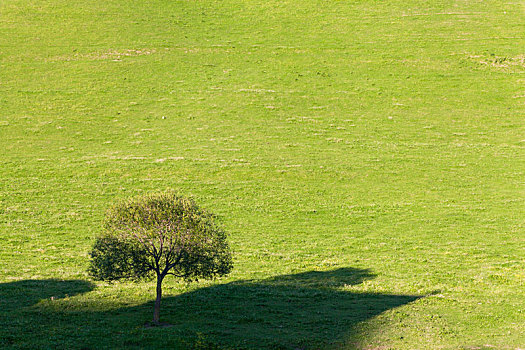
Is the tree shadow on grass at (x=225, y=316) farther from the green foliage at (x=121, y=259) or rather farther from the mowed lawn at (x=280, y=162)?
the green foliage at (x=121, y=259)

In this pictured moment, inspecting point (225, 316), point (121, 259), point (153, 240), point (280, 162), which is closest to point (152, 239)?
point (153, 240)

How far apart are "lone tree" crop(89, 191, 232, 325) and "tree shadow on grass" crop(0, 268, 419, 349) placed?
2.63 metres

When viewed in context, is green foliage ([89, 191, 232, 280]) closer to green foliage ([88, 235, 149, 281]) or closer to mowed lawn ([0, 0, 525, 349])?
green foliage ([88, 235, 149, 281])

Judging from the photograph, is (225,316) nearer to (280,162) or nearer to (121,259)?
(121,259)

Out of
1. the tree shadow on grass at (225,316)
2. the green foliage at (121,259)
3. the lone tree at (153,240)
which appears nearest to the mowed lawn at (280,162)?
the tree shadow on grass at (225,316)

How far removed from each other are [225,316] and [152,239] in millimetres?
6780

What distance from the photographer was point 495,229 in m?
50.7

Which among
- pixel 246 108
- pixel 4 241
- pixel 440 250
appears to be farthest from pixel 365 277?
pixel 246 108

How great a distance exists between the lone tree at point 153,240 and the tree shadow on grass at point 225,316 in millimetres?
2629

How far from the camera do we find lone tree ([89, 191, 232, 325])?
30.8 metres

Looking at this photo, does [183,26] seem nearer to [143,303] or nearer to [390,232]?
[390,232]

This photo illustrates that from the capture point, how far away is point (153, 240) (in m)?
30.9

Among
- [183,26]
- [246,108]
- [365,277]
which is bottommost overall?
[365,277]

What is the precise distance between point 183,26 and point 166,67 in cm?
1700
